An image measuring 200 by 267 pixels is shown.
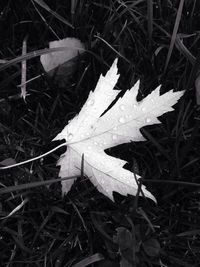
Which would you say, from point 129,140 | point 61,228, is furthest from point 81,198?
point 129,140

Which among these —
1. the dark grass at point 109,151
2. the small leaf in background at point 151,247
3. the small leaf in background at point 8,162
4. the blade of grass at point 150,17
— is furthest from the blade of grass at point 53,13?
the small leaf in background at point 151,247

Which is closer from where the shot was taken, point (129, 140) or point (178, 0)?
point (129, 140)

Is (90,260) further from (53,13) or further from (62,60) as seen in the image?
(53,13)

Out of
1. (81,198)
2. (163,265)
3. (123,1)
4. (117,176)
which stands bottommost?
(163,265)

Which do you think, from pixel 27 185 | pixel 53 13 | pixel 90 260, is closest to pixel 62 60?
pixel 53 13

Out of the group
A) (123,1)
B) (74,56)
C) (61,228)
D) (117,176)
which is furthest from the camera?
(123,1)

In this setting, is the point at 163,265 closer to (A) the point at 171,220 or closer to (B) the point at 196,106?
(A) the point at 171,220

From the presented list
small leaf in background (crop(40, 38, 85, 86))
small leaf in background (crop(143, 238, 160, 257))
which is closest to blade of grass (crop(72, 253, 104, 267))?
small leaf in background (crop(143, 238, 160, 257))
